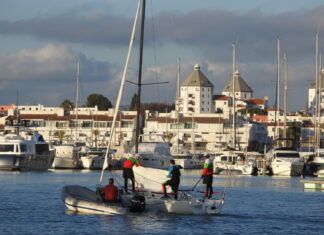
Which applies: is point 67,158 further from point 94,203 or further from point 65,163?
point 94,203

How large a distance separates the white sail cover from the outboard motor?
315cm

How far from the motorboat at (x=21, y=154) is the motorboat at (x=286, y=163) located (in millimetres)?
26119

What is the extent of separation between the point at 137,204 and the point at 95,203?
5.98 ft

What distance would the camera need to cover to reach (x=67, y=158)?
11150 cm

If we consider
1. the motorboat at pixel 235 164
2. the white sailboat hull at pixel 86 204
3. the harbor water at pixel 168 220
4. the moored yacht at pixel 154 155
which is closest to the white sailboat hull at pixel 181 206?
the harbor water at pixel 168 220

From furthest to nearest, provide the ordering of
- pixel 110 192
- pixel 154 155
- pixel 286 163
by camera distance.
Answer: pixel 286 163
pixel 154 155
pixel 110 192

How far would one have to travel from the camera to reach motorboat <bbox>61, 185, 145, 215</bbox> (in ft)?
122

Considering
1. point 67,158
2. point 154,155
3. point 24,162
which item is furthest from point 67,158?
point 154,155

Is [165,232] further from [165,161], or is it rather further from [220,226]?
[165,161]

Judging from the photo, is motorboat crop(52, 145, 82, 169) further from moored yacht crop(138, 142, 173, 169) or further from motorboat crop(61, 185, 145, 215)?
motorboat crop(61, 185, 145, 215)

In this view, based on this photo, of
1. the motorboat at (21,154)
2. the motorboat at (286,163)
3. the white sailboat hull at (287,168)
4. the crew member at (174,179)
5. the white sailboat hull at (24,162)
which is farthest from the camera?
the motorboat at (21,154)

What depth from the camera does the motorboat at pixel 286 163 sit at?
86.1 metres

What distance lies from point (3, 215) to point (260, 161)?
56986 millimetres

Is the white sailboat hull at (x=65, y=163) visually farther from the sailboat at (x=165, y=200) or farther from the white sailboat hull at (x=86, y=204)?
the white sailboat hull at (x=86, y=204)
